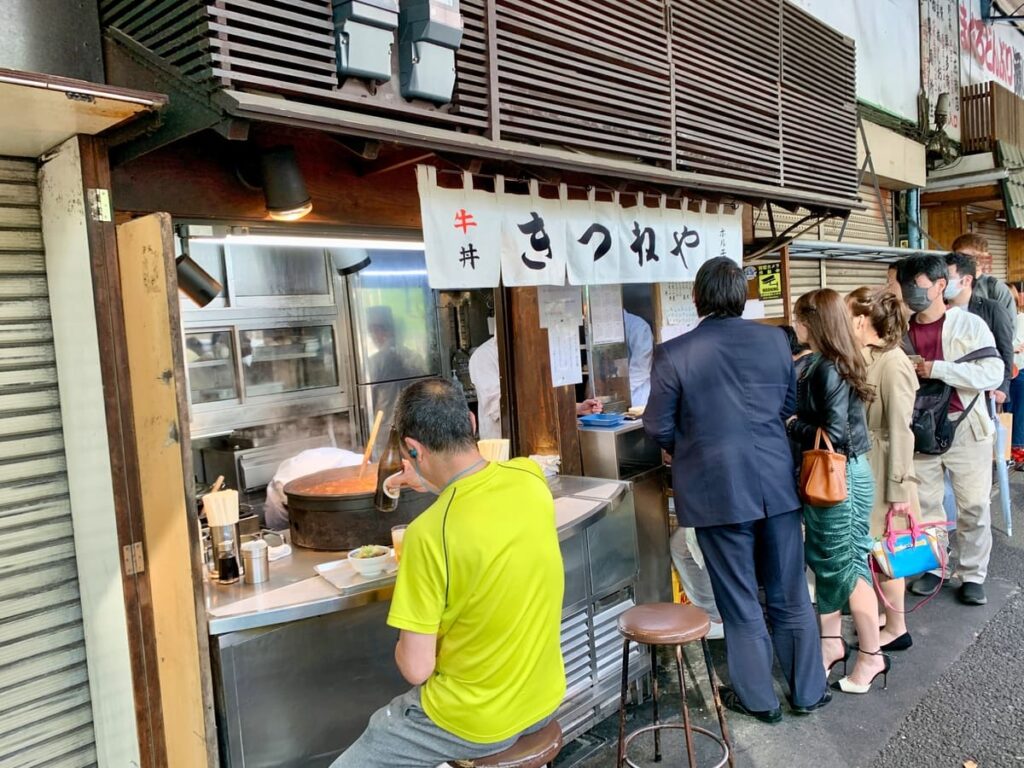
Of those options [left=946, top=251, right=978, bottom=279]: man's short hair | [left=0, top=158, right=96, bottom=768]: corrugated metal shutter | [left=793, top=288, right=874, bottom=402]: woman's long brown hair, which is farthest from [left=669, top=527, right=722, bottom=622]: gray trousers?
[left=0, top=158, right=96, bottom=768]: corrugated metal shutter

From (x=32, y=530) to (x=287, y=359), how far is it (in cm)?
494

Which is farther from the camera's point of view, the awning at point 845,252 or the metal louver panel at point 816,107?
the awning at point 845,252

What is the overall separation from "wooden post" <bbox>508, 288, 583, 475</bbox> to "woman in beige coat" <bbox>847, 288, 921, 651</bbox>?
223cm

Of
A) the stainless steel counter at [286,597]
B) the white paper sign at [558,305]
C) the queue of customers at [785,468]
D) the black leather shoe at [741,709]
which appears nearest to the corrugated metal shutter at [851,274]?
the white paper sign at [558,305]

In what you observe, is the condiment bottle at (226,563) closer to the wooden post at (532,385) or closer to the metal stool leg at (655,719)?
the metal stool leg at (655,719)

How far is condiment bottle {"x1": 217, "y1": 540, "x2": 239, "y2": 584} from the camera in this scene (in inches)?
143

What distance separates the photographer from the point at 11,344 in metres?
3.27

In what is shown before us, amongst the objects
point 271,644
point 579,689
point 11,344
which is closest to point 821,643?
point 579,689

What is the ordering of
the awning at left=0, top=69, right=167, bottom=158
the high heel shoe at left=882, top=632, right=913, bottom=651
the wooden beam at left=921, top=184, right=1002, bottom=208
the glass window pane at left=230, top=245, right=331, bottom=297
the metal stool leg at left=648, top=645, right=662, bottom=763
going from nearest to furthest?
the awning at left=0, top=69, right=167, bottom=158, the metal stool leg at left=648, top=645, right=662, bottom=763, the high heel shoe at left=882, top=632, right=913, bottom=651, the glass window pane at left=230, top=245, right=331, bottom=297, the wooden beam at left=921, top=184, right=1002, bottom=208

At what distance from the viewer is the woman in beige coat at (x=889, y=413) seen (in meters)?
5.30

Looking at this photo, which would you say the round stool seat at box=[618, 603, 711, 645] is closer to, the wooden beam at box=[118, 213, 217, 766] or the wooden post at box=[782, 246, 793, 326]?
the wooden beam at box=[118, 213, 217, 766]

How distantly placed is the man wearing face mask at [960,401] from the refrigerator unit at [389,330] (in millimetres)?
5408

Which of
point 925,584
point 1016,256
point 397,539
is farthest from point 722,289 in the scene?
point 1016,256

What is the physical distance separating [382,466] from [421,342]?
5.78m
